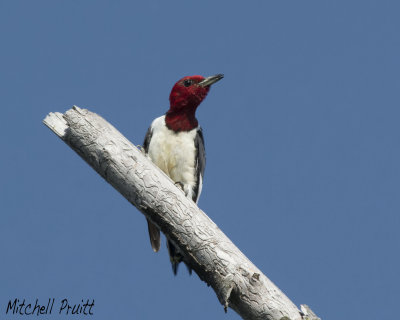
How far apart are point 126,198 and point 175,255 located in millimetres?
1375

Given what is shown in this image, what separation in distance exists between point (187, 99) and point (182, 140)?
63cm

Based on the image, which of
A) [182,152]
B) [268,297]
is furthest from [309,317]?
[182,152]

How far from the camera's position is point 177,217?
5.10m

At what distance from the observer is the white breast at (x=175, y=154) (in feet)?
22.9

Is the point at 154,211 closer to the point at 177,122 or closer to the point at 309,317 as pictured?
the point at 309,317

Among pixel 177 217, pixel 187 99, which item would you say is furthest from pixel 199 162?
pixel 177 217

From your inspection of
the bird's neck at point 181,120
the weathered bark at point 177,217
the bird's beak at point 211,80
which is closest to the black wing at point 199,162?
the bird's neck at point 181,120

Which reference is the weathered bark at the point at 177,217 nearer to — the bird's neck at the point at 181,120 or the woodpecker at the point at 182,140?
the woodpecker at the point at 182,140

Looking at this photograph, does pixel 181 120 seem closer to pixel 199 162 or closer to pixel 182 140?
pixel 182 140

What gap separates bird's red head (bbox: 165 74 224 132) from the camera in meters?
7.22

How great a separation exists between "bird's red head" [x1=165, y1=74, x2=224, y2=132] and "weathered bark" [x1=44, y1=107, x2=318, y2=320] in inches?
72.4

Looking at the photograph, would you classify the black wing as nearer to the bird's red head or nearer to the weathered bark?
the bird's red head

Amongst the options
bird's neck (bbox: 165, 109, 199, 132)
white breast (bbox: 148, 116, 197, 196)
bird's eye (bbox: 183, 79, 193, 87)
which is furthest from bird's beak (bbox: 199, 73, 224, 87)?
white breast (bbox: 148, 116, 197, 196)

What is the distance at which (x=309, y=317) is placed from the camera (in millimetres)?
4633
